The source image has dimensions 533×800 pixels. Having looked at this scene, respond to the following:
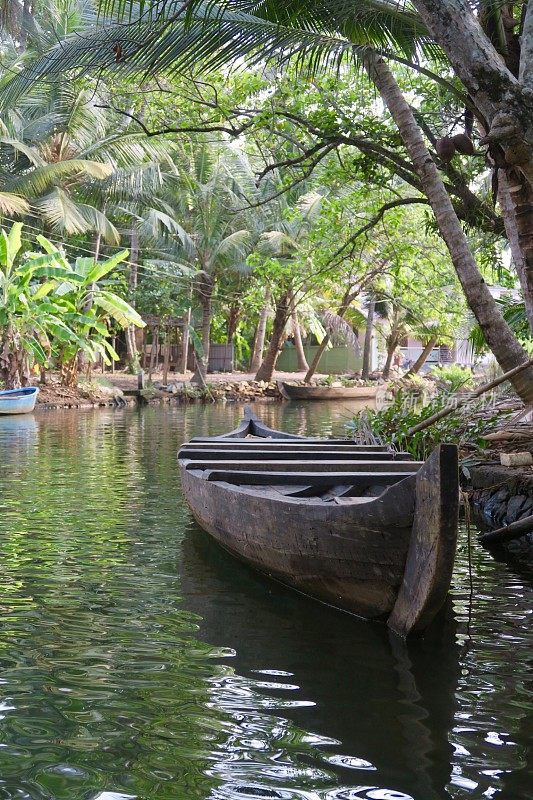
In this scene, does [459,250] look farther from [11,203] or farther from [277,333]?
[277,333]

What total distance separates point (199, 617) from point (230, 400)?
874 inches

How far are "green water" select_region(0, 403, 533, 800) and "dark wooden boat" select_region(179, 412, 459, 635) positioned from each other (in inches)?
8.5

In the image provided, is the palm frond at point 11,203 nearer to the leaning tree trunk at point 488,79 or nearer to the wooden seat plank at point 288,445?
the wooden seat plank at point 288,445

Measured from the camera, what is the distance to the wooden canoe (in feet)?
90.1

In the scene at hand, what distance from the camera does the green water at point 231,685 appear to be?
119 inches

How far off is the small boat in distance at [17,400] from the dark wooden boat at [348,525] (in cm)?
1362

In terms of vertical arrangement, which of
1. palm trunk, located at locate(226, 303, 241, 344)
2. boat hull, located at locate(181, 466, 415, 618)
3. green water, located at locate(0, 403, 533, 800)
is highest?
palm trunk, located at locate(226, 303, 241, 344)

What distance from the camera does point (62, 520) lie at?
7.71m

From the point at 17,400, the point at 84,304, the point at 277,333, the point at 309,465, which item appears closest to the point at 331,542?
the point at 309,465

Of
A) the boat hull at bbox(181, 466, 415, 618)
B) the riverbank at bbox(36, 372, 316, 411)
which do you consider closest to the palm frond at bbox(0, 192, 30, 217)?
the riverbank at bbox(36, 372, 316, 411)

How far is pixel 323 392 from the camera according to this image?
90.8ft

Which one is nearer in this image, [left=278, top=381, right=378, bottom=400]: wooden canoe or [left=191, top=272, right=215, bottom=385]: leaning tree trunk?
[left=278, top=381, right=378, bottom=400]: wooden canoe

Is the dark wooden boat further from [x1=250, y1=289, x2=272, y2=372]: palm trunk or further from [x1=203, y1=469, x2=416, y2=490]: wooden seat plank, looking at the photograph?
[x1=250, y1=289, x2=272, y2=372]: palm trunk

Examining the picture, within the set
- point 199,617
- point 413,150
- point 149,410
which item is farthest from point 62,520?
point 149,410
